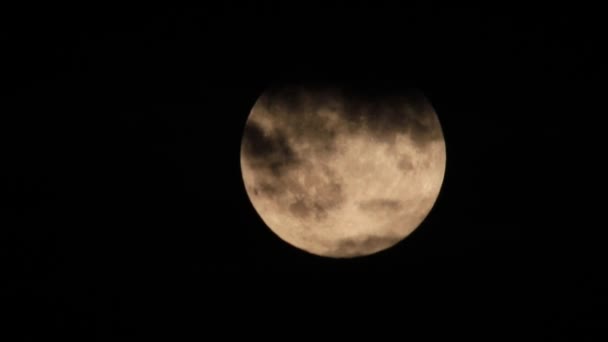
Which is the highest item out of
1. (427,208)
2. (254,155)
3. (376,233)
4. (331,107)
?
(331,107)

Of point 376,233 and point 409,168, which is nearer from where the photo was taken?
point 409,168

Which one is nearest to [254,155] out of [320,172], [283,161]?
[283,161]

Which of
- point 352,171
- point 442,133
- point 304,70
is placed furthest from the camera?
point 442,133

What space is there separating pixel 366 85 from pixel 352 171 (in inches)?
21.5

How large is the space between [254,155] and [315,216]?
58cm

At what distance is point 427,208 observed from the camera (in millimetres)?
2867

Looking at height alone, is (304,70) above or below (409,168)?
above

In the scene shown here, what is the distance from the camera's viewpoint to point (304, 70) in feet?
8.52

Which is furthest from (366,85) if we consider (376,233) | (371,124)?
(376,233)

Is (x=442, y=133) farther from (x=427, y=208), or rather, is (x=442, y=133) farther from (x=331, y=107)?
(x=331, y=107)

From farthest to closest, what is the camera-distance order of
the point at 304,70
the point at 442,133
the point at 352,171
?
the point at 442,133 → the point at 304,70 → the point at 352,171

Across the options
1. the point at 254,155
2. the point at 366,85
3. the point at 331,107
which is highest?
the point at 366,85

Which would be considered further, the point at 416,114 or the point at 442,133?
the point at 442,133

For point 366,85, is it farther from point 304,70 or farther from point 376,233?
point 376,233
